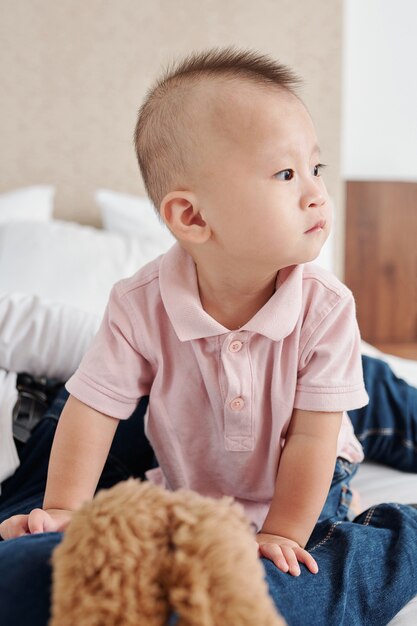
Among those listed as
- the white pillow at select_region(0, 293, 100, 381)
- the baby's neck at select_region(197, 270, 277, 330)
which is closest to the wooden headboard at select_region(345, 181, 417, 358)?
the white pillow at select_region(0, 293, 100, 381)

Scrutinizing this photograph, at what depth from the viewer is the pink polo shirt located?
0.90 metres

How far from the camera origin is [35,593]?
59 cm

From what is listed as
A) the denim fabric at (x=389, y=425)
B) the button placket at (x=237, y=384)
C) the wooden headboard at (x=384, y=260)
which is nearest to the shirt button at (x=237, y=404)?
the button placket at (x=237, y=384)

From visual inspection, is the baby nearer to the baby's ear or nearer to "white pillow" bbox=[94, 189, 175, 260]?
the baby's ear

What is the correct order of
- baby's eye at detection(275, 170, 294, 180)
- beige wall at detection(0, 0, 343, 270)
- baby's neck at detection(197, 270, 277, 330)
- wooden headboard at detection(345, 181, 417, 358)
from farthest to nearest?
wooden headboard at detection(345, 181, 417, 358), beige wall at detection(0, 0, 343, 270), baby's neck at detection(197, 270, 277, 330), baby's eye at detection(275, 170, 294, 180)

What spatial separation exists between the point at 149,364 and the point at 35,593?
16.7 inches

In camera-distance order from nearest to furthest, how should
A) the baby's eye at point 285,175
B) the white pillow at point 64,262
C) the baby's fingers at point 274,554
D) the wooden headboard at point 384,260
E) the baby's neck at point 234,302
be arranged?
the baby's fingers at point 274,554
the baby's eye at point 285,175
the baby's neck at point 234,302
the white pillow at point 64,262
the wooden headboard at point 384,260

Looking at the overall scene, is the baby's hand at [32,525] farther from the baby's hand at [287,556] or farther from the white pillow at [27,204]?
the white pillow at [27,204]

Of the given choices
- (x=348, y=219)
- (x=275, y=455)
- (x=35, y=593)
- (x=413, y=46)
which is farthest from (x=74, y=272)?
(x=413, y=46)

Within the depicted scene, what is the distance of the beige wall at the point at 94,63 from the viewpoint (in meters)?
2.42

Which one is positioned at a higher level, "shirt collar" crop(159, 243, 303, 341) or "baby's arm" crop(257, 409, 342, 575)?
"shirt collar" crop(159, 243, 303, 341)

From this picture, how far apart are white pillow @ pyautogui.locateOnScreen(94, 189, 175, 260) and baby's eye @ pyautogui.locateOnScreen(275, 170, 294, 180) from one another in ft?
4.40

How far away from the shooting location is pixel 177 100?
865 mm

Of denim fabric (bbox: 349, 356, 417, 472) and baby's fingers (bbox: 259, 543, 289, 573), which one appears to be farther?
denim fabric (bbox: 349, 356, 417, 472)
